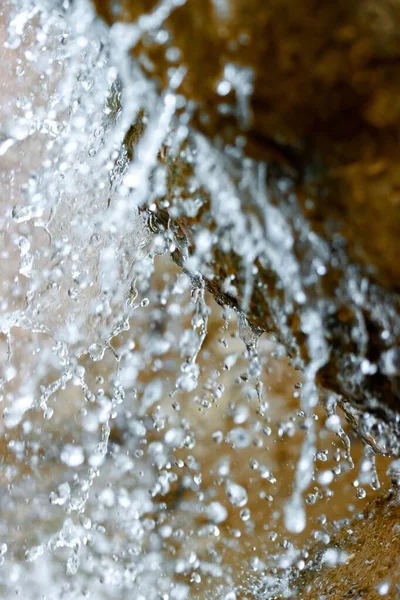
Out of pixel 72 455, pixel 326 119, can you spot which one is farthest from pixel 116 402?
pixel 326 119

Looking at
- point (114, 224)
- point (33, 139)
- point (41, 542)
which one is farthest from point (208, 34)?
point (41, 542)

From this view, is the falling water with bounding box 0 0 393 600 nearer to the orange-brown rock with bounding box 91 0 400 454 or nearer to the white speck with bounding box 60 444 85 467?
the white speck with bounding box 60 444 85 467

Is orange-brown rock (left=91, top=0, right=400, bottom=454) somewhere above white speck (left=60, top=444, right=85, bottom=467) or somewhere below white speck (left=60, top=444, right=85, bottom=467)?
above

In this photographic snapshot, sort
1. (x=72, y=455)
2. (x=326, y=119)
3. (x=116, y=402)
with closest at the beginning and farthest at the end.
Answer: (x=326, y=119)
(x=116, y=402)
(x=72, y=455)

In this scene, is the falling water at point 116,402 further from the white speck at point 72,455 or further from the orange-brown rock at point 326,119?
the orange-brown rock at point 326,119

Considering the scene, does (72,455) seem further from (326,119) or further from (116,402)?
(326,119)

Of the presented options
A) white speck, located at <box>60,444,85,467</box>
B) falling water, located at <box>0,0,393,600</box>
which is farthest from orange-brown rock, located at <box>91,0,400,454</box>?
white speck, located at <box>60,444,85,467</box>

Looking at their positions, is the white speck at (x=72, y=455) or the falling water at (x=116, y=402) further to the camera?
the white speck at (x=72, y=455)

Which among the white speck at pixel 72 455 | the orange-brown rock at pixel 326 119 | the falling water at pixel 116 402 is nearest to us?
the orange-brown rock at pixel 326 119

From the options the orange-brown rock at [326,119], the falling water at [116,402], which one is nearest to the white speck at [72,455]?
the falling water at [116,402]

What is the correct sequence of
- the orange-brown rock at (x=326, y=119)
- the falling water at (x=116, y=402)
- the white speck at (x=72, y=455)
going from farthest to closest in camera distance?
the white speck at (x=72, y=455)
the falling water at (x=116, y=402)
the orange-brown rock at (x=326, y=119)

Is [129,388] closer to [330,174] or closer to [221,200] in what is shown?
[221,200]
